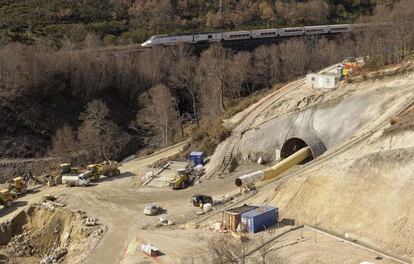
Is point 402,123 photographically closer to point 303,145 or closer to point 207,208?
point 303,145

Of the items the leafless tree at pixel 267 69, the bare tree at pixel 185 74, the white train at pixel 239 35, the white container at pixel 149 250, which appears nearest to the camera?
the white container at pixel 149 250

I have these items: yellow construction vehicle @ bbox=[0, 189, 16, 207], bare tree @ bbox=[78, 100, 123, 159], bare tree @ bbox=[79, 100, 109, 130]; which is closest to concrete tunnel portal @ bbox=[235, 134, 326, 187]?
yellow construction vehicle @ bbox=[0, 189, 16, 207]

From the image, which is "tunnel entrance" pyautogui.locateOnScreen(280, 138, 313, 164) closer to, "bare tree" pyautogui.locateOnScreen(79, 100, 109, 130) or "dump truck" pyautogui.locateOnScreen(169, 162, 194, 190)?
"dump truck" pyautogui.locateOnScreen(169, 162, 194, 190)

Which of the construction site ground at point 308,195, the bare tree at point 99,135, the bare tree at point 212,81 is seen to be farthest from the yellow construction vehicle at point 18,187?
the bare tree at point 212,81

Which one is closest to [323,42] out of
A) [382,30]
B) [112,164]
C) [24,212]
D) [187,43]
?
[382,30]

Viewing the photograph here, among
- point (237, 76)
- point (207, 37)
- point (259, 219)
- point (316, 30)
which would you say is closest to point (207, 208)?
point (259, 219)

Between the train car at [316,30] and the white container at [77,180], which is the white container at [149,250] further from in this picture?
the train car at [316,30]

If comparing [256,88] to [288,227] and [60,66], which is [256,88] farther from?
[288,227]
